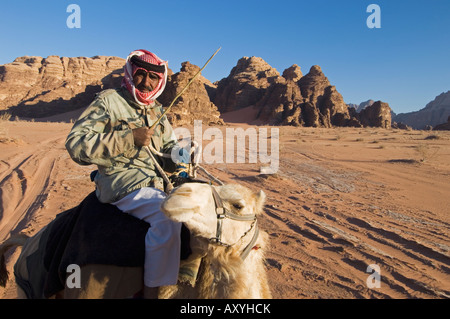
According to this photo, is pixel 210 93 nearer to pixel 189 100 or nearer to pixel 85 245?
pixel 189 100

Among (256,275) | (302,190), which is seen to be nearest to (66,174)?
(302,190)

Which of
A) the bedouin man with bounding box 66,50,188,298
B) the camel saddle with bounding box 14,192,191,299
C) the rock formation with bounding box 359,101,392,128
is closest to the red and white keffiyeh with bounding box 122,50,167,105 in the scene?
the bedouin man with bounding box 66,50,188,298

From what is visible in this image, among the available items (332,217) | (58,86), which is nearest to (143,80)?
(332,217)

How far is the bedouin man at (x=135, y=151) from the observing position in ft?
5.26

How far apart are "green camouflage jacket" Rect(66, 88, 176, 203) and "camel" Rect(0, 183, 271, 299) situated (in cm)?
56

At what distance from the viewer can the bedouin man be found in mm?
1604

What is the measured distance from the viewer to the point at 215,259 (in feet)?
4.90

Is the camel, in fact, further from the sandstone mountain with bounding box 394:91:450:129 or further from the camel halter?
the sandstone mountain with bounding box 394:91:450:129

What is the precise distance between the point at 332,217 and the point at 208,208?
5106 millimetres

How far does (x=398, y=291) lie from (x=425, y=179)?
7334 millimetres

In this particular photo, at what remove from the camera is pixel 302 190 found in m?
7.86

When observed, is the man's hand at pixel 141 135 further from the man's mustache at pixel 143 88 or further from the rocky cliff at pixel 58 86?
the rocky cliff at pixel 58 86

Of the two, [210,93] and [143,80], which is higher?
[210,93]

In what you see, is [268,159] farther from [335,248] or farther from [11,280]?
[11,280]
